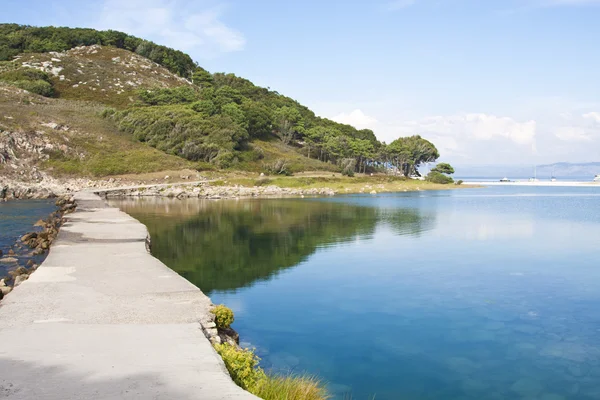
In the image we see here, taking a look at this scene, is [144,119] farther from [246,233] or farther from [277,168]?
[246,233]

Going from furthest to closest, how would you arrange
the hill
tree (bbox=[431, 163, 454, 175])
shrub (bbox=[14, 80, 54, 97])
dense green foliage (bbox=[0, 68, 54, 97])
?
tree (bbox=[431, 163, 454, 175])
dense green foliage (bbox=[0, 68, 54, 97])
shrub (bbox=[14, 80, 54, 97])
the hill

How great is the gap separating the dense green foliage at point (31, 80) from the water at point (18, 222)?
160 ft

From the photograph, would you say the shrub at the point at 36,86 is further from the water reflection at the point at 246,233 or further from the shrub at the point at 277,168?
the water reflection at the point at 246,233

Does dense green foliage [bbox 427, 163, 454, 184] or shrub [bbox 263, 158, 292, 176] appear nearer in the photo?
shrub [bbox 263, 158, 292, 176]

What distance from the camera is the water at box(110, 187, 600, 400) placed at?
964 centimetres

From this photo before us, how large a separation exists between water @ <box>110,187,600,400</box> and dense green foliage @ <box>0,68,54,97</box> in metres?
65.5

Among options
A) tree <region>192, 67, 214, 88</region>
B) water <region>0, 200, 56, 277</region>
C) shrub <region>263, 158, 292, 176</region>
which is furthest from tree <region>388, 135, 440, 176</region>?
water <region>0, 200, 56, 277</region>

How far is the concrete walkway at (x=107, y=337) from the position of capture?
5.95 metres

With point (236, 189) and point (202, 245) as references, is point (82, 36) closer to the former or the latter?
point (236, 189)

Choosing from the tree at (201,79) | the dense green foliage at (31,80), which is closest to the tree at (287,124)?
the tree at (201,79)

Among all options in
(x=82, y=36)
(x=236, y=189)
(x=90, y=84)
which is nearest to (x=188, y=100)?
(x=90, y=84)

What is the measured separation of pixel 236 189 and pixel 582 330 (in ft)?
166

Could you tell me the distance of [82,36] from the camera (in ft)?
399

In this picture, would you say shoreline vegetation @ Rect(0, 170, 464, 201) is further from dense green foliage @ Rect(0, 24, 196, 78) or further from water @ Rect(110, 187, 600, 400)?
dense green foliage @ Rect(0, 24, 196, 78)
